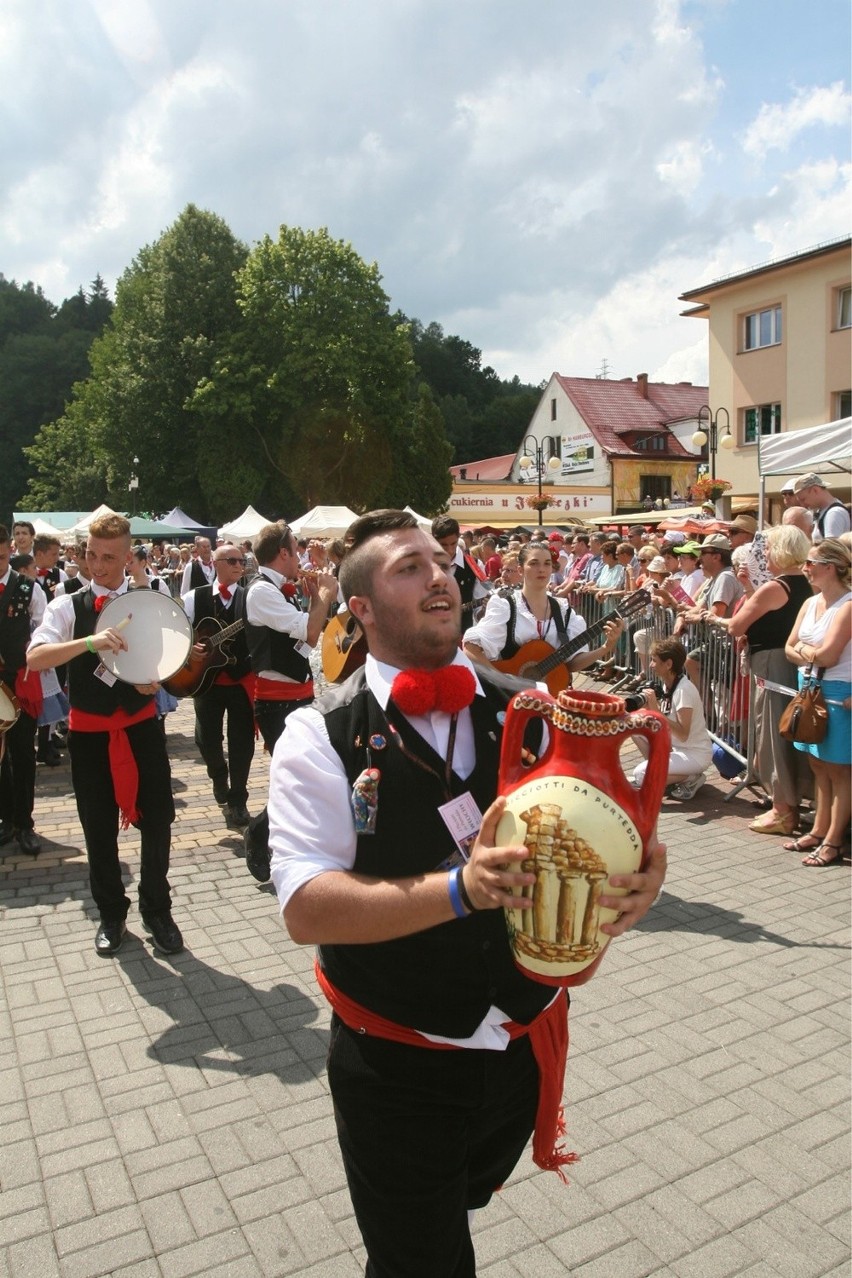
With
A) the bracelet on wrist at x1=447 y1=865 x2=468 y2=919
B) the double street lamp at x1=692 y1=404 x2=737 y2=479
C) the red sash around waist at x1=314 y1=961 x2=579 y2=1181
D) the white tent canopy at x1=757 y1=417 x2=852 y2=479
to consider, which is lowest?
the red sash around waist at x1=314 y1=961 x2=579 y2=1181

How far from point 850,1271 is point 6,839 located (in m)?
6.01

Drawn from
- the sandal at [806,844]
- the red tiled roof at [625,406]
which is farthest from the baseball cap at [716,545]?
the red tiled roof at [625,406]

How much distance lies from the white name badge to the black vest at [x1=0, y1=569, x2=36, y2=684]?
5.29 m

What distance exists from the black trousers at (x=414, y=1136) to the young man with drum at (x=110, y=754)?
287 cm

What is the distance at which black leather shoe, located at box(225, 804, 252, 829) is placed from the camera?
7148mm

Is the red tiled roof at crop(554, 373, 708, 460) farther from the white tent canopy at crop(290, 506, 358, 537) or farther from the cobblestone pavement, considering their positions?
the cobblestone pavement

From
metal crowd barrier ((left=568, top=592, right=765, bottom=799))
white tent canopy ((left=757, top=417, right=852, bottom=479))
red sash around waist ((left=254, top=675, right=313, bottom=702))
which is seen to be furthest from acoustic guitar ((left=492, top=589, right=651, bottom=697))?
white tent canopy ((left=757, top=417, right=852, bottom=479))

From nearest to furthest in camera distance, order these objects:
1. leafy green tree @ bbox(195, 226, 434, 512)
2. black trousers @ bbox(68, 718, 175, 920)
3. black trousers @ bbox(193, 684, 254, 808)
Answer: black trousers @ bbox(68, 718, 175, 920), black trousers @ bbox(193, 684, 254, 808), leafy green tree @ bbox(195, 226, 434, 512)

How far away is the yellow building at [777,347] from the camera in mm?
27594

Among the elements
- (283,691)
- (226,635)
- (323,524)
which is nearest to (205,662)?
(226,635)

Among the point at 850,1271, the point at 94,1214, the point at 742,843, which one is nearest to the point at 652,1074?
the point at 850,1271

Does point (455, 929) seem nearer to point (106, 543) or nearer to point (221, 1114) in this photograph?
point (221, 1114)

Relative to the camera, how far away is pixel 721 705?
8.00 metres

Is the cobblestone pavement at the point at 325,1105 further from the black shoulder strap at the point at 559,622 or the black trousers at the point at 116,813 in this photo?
the black shoulder strap at the point at 559,622
